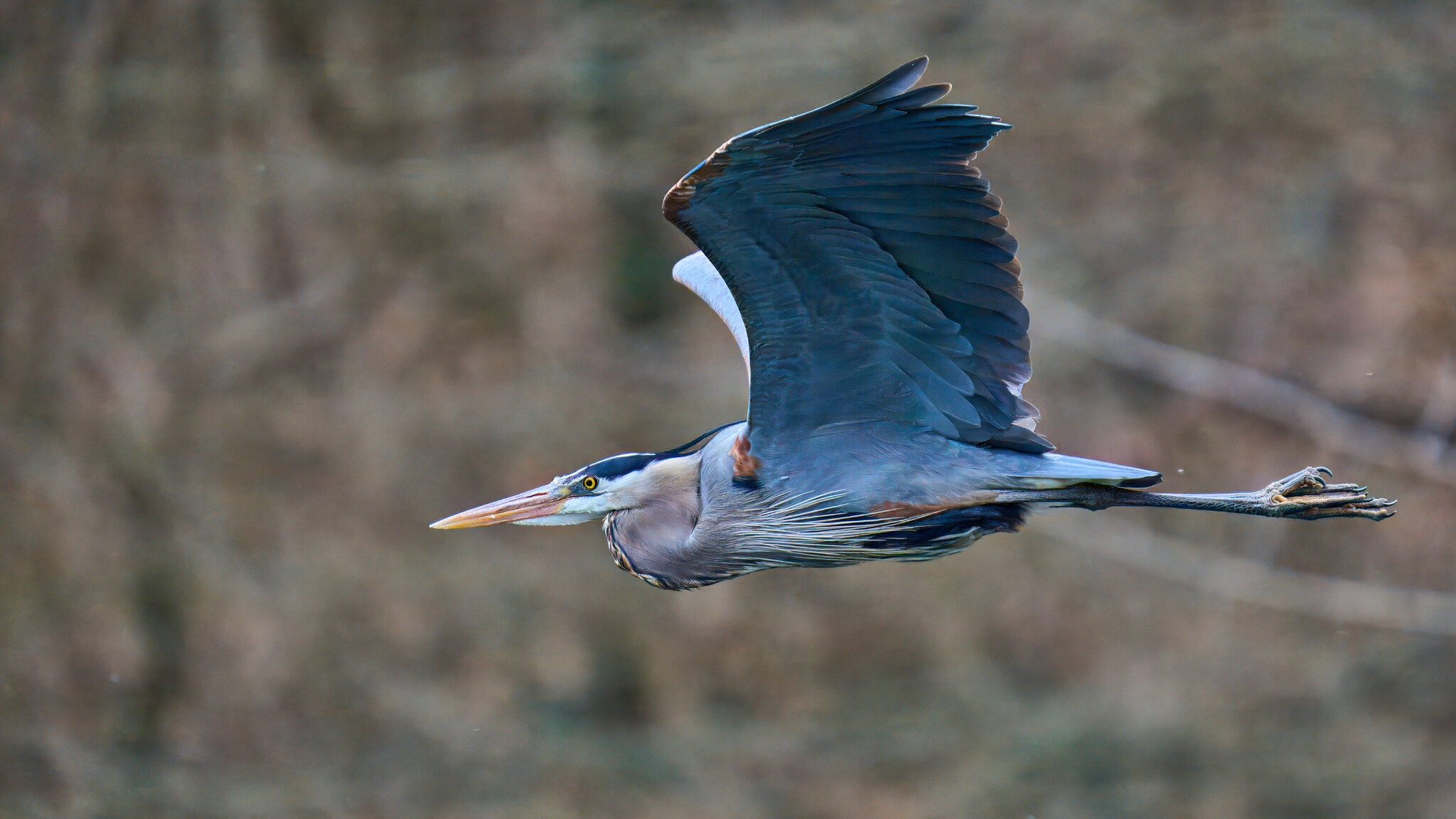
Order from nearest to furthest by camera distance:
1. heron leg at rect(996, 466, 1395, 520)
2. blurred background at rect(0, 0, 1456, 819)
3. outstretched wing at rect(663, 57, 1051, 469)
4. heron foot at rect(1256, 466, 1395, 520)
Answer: outstretched wing at rect(663, 57, 1051, 469) < heron leg at rect(996, 466, 1395, 520) < heron foot at rect(1256, 466, 1395, 520) < blurred background at rect(0, 0, 1456, 819)

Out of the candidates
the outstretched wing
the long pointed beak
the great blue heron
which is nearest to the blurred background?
the long pointed beak

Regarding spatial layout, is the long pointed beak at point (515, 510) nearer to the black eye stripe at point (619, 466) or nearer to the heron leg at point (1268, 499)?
the black eye stripe at point (619, 466)

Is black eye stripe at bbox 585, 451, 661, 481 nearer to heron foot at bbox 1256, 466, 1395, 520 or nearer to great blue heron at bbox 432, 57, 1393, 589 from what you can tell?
great blue heron at bbox 432, 57, 1393, 589

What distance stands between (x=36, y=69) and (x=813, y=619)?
199 inches

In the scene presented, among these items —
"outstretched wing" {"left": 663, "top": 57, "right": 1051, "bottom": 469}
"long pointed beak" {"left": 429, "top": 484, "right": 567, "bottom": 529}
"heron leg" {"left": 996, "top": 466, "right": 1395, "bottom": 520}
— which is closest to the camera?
"outstretched wing" {"left": 663, "top": 57, "right": 1051, "bottom": 469}

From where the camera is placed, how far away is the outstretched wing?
2.47 meters

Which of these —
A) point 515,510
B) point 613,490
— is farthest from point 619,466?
point 515,510

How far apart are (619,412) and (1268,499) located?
459 centimetres

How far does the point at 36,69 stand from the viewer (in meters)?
7.28

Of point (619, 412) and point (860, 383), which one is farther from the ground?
point (860, 383)

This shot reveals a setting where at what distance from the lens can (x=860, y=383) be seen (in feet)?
9.53

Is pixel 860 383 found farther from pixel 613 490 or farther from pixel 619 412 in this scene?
Answer: pixel 619 412

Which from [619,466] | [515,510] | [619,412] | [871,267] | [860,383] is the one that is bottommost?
[619,412]

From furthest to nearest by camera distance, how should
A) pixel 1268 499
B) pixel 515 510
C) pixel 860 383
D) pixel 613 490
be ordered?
pixel 515 510 → pixel 613 490 → pixel 1268 499 → pixel 860 383
